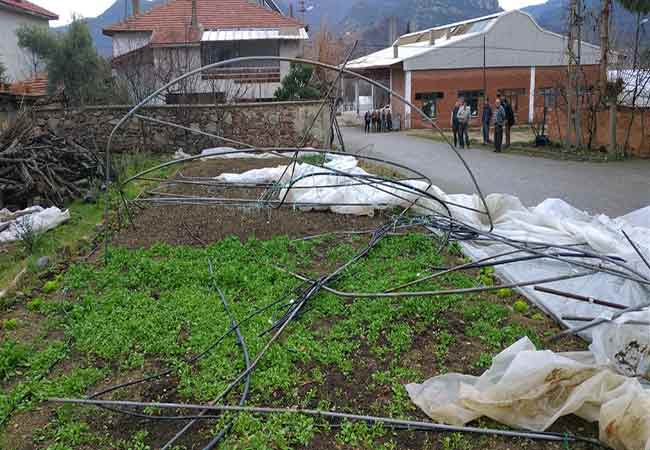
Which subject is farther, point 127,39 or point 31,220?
point 127,39

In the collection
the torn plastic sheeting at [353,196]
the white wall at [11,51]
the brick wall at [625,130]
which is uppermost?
the white wall at [11,51]

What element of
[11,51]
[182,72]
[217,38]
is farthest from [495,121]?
[11,51]

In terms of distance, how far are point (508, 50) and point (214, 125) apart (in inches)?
778

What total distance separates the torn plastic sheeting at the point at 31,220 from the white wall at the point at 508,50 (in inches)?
912

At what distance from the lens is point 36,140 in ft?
29.6

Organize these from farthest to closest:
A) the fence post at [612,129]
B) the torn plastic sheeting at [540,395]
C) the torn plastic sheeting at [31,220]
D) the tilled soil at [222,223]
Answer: the fence post at [612,129] → the tilled soil at [222,223] → the torn plastic sheeting at [31,220] → the torn plastic sheeting at [540,395]

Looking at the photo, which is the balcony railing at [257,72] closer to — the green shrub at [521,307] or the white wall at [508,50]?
the white wall at [508,50]

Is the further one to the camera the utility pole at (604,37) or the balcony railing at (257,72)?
the balcony railing at (257,72)

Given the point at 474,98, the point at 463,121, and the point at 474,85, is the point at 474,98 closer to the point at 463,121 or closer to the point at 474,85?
the point at 474,85

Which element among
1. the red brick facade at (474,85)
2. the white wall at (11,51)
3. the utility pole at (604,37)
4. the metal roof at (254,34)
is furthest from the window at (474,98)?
the white wall at (11,51)

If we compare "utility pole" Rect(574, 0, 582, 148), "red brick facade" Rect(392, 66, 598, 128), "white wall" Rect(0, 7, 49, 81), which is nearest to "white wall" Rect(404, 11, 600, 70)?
"red brick facade" Rect(392, 66, 598, 128)

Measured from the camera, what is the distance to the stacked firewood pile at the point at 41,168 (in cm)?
801

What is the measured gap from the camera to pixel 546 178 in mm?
11055

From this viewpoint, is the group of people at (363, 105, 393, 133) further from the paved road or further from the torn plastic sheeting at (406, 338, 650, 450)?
the torn plastic sheeting at (406, 338, 650, 450)
